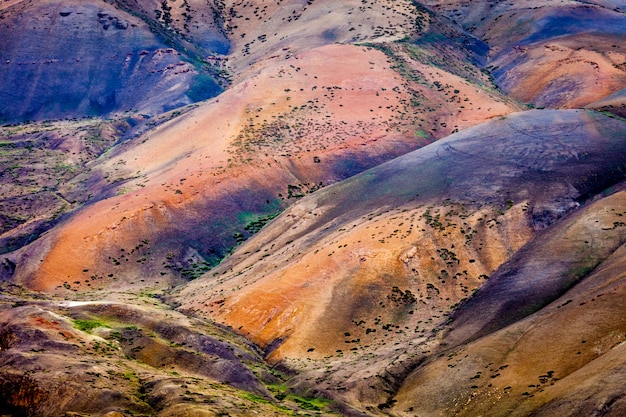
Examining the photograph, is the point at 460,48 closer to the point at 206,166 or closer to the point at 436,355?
the point at 206,166

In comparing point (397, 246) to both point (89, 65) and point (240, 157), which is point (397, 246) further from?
point (89, 65)

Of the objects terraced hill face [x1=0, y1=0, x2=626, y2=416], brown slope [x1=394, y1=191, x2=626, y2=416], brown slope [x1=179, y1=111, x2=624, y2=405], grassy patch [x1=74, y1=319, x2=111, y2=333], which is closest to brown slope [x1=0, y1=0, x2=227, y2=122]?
terraced hill face [x1=0, y1=0, x2=626, y2=416]

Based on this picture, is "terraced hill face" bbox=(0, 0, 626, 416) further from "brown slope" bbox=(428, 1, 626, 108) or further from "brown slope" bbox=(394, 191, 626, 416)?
"brown slope" bbox=(428, 1, 626, 108)

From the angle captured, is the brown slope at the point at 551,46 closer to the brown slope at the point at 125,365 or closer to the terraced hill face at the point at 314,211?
the terraced hill face at the point at 314,211

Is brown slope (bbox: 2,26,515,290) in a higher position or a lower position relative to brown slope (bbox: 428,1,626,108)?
lower

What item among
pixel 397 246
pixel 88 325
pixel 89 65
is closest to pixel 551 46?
pixel 397 246

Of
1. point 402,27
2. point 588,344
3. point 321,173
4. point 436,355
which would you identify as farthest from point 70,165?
point 588,344
